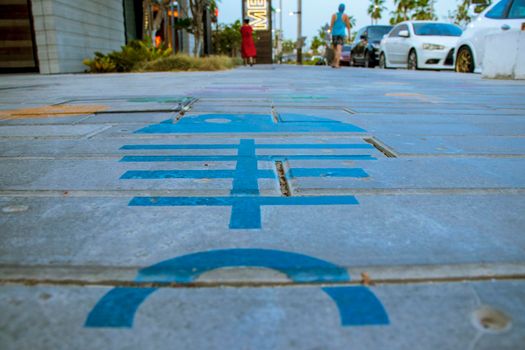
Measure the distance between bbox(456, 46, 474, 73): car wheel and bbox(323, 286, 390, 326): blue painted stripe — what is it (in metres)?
9.87

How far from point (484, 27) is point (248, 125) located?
758 centimetres

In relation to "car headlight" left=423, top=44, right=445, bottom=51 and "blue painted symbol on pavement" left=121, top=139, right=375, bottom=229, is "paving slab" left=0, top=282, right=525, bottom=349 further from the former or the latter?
"car headlight" left=423, top=44, right=445, bottom=51

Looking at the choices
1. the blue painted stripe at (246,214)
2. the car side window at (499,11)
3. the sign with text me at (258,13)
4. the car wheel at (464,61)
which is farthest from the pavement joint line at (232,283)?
the sign with text me at (258,13)

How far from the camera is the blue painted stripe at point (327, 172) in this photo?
163 cm

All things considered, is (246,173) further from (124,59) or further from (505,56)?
(124,59)

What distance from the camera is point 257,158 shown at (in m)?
1.91

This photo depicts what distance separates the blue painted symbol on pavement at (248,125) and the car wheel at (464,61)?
309 inches

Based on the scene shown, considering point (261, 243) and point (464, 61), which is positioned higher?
point (464, 61)

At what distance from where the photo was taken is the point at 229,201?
1.34 m

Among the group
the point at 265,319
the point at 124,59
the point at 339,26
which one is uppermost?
the point at 339,26

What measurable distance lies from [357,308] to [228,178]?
890 mm

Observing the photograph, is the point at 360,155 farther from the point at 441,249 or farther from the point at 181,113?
the point at 181,113

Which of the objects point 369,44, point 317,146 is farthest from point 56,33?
point 369,44

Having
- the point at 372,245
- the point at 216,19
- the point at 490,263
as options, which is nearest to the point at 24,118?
the point at 372,245
